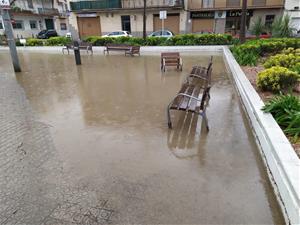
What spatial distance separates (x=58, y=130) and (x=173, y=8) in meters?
25.1

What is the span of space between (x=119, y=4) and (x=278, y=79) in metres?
26.3

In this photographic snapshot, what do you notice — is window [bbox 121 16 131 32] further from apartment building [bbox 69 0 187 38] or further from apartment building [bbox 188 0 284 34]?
apartment building [bbox 188 0 284 34]

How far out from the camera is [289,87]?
5.54 m

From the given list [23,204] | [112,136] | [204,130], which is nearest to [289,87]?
[204,130]

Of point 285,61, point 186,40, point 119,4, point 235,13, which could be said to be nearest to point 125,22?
point 119,4

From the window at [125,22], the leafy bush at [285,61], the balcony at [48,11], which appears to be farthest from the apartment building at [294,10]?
the balcony at [48,11]

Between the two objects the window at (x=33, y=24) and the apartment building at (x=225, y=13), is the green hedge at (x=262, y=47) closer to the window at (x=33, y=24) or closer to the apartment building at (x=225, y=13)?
the apartment building at (x=225, y=13)

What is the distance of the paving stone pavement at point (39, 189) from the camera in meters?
2.64

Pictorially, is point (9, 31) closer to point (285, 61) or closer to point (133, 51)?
point (133, 51)

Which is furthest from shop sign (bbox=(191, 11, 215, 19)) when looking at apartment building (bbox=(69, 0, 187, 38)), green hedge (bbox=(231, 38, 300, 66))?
green hedge (bbox=(231, 38, 300, 66))

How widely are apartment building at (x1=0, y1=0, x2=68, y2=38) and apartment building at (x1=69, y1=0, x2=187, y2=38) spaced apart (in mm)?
9268

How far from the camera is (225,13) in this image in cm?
2688

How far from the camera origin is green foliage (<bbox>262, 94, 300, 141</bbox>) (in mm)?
3618

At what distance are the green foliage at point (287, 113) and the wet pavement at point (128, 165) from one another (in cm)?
55
